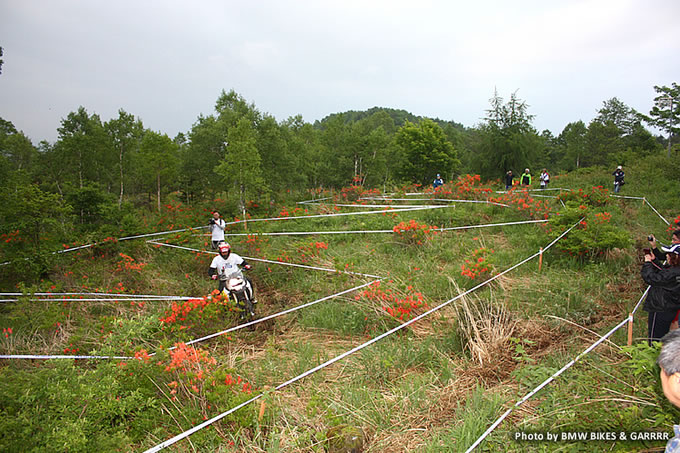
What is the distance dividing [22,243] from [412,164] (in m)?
27.4

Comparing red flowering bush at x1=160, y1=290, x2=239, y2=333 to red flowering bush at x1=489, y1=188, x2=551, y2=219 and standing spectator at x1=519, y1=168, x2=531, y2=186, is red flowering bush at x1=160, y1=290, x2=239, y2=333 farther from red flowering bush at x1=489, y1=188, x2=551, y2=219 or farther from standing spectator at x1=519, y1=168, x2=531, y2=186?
standing spectator at x1=519, y1=168, x2=531, y2=186

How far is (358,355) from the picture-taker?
4.34 meters

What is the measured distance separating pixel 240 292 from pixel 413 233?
15.2 feet

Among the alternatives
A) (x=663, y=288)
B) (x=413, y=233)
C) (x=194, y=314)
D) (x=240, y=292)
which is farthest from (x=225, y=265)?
(x=663, y=288)

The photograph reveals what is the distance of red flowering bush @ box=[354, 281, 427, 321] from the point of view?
5008mm

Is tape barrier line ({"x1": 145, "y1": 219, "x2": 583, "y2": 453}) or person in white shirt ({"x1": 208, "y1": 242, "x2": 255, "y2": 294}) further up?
person in white shirt ({"x1": 208, "y1": 242, "x2": 255, "y2": 294})

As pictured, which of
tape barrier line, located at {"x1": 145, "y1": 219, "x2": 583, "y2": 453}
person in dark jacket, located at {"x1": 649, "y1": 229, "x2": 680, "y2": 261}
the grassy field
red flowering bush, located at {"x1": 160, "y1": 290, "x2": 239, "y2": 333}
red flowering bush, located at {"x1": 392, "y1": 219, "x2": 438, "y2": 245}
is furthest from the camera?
red flowering bush, located at {"x1": 392, "y1": 219, "x2": 438, "y2": 245}

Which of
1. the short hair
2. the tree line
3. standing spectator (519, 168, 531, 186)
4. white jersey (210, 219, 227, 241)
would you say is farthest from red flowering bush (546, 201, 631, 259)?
the tree line

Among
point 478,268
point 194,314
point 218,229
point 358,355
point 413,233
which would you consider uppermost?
point 218,229

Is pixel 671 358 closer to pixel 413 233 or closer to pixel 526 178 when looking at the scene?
pixel 413 233

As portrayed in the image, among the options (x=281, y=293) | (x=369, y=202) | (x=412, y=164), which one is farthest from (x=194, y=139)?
(x=412, y=164)

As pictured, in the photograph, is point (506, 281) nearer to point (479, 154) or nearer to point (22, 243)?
point (22, 243)

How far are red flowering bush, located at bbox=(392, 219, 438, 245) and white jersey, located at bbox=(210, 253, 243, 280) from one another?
4256mm

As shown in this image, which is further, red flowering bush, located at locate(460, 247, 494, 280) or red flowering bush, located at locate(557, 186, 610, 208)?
red flowering bush, located at locate(557, 186, 610, 208)
